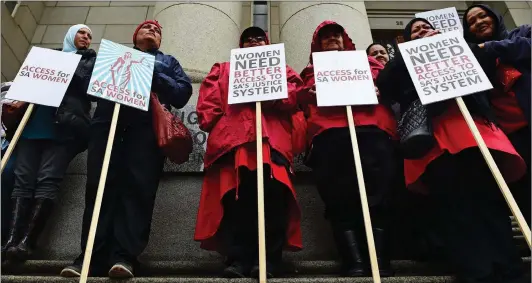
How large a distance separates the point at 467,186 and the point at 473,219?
0.21 meters

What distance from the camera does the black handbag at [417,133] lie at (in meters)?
3.20

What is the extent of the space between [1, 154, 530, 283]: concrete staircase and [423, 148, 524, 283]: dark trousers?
0.23m

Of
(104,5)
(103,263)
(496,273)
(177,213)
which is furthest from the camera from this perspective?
(104,5)

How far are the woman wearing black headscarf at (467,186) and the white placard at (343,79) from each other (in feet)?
1.15

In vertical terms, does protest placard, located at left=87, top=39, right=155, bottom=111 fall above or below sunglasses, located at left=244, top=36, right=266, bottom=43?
below

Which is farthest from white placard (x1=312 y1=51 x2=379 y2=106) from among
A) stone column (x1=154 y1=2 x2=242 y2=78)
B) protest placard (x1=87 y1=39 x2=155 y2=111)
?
stone column (x1=154 y1=2 x2=242 y2=78)

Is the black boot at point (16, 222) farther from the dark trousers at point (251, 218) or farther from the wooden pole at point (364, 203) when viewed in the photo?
the wooden pole at point (364, 203)

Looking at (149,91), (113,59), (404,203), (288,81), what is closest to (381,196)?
(404,203)

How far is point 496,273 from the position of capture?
2855mm

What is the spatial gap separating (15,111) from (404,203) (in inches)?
121

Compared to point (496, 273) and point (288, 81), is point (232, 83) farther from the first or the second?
point (496, 273)

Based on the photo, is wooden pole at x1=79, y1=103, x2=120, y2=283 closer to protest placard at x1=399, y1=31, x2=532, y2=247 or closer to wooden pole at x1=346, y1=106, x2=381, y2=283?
wooden pole at x1=346, y1=106, x2=381, y2=283

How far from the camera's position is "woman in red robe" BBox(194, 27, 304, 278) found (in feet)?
11.0

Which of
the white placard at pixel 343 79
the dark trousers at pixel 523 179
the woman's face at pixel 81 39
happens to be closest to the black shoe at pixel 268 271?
the white placard at pixel 343 79
